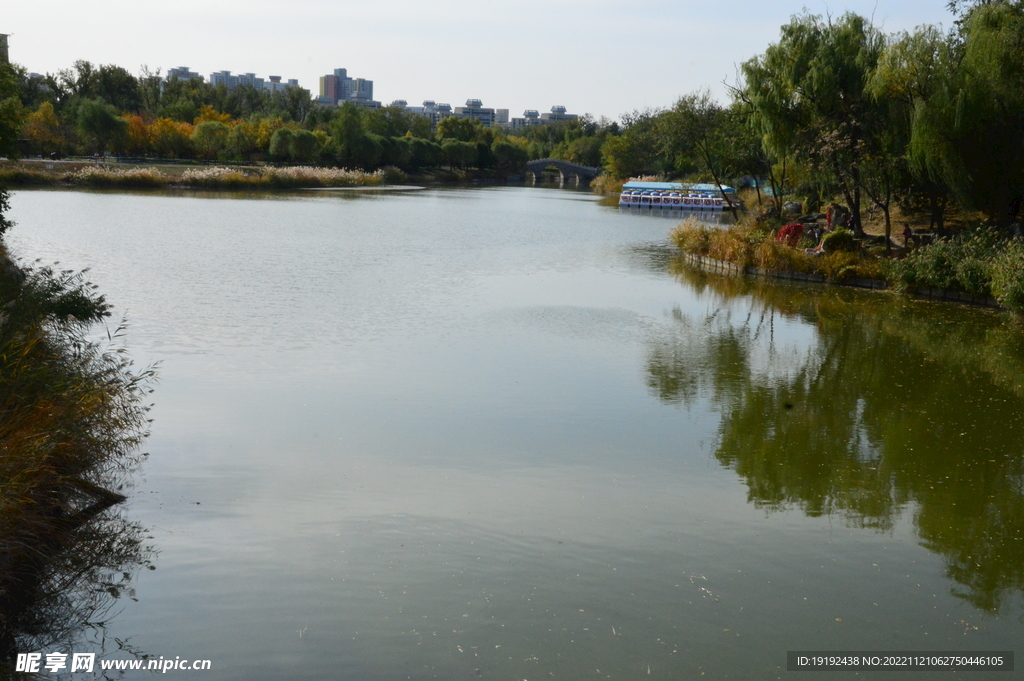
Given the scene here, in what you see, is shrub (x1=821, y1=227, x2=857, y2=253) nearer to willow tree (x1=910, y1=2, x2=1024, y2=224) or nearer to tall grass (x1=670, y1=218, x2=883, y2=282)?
tall grass (x1=670, y1=218, x2=883, y2=282)

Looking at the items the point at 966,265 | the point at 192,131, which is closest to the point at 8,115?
the point at 966,265

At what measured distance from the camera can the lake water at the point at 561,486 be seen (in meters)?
5.53

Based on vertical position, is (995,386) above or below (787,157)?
below

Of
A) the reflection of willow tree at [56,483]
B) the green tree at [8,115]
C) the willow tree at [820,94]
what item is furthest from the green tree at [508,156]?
the reflection of willow tree at [56,483]

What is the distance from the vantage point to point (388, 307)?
16688mm

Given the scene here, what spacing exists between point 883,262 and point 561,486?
15641mm

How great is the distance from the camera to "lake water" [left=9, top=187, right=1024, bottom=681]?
5.53 meters

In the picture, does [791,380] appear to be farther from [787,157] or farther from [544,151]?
[544,151]

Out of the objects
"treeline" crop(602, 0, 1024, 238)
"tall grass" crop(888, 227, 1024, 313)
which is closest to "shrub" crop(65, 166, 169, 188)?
"treeline" crop(602, 0, 1024, 238)

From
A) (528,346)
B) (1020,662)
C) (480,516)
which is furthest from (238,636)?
(528,346)

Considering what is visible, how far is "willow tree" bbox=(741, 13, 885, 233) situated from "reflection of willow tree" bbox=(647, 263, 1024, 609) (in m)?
6.61

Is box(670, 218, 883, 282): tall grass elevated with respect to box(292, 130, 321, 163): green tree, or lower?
lower

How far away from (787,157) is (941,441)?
60.0ft

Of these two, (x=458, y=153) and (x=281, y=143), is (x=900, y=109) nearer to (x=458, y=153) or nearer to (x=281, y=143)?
(x=281, y=143)
